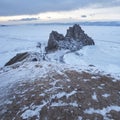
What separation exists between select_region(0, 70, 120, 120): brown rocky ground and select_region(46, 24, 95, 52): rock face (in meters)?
47.7

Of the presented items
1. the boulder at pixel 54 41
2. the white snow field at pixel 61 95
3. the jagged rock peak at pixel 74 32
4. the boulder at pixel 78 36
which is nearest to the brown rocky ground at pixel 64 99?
the white snow field at pixel 61 95

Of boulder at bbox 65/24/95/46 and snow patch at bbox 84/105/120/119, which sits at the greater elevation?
snow patch at bbox 84/105/120/119

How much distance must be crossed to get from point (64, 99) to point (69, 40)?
60.2 m

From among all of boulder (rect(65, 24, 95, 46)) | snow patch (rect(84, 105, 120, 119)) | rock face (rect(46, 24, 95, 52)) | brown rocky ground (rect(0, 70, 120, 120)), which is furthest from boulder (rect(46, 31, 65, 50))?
snow patch (rect(84, 105, 120, 119))

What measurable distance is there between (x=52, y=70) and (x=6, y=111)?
4901 mm

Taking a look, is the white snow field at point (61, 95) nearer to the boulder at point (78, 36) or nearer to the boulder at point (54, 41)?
the boulder at point (54, 41)

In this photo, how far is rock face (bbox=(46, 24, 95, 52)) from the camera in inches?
2371

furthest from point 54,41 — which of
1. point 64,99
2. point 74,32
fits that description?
point 64,99

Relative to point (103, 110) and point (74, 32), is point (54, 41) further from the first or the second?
point (103, 110)

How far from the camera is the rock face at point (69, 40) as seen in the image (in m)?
60.2

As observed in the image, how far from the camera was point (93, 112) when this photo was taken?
24.7 ft

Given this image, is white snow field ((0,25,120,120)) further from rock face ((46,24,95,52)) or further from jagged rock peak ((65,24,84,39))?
jagged rock peak ((65,24,84,39))

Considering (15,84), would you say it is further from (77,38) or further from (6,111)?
(77,38)

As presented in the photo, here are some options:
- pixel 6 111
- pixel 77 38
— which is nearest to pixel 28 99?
pixel 6 111
